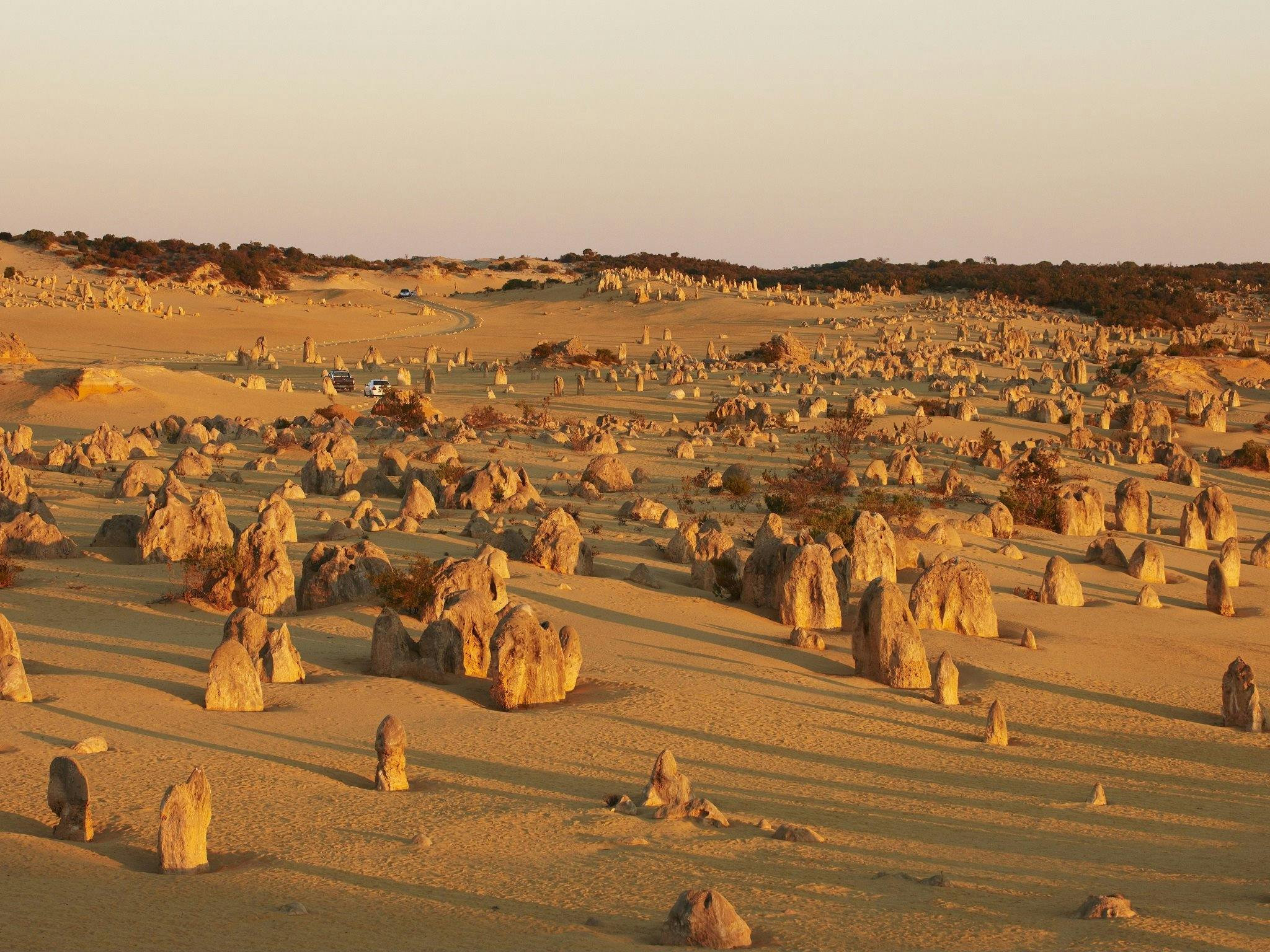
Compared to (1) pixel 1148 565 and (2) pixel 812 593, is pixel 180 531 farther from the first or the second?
(1) pixel 1148 565

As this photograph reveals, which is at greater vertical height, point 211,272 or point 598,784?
point 211,272

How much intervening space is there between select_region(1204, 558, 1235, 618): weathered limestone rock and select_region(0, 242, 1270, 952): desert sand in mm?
233

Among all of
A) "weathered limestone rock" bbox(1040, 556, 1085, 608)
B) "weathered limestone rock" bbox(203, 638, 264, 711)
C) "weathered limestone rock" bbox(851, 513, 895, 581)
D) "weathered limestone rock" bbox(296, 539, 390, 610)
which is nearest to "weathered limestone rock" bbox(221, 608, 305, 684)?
"weathered limestone rock" bbox(203, 638, 264, 711)

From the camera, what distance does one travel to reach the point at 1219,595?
1862cm

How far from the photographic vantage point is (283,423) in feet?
112

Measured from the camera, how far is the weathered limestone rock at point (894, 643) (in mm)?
14219

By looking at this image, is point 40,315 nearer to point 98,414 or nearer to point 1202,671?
point 98,414

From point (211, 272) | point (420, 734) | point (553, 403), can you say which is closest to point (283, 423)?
point (553, 403)

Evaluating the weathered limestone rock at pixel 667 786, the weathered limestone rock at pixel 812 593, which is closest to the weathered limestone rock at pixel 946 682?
the weathered limestone rock at pixel 812 593

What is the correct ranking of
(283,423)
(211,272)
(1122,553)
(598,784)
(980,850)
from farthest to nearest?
(211,272)
(283,423)
(1122,553)
(598,784)
(980,850)

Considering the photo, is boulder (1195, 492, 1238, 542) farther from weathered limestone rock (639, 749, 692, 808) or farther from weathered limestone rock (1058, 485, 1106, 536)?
weathered limestone rock (639, 749, 692, 808)

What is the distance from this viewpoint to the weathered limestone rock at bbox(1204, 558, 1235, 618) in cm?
1850

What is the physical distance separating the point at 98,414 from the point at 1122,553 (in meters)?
25.7

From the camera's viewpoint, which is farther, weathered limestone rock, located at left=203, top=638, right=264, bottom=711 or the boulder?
the boulder
